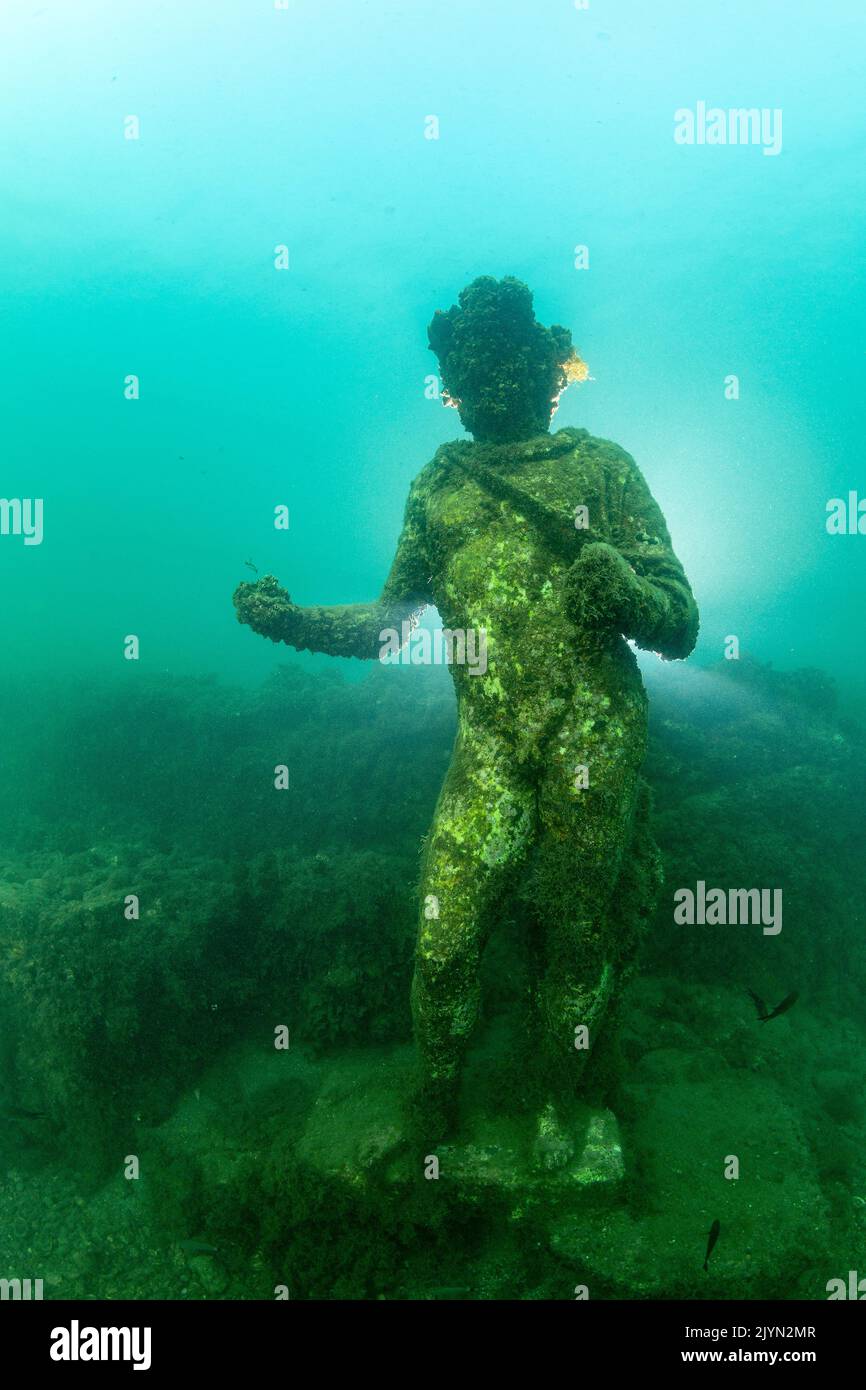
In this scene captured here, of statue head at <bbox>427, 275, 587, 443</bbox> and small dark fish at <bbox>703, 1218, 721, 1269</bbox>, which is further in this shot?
statue head at <bbox>427, 275, 587, 443</bbox>

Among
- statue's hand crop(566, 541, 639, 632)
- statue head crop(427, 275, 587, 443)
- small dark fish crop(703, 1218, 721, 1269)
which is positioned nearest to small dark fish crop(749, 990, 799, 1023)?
small dark fish crop(703, 1218, 721, 1269)

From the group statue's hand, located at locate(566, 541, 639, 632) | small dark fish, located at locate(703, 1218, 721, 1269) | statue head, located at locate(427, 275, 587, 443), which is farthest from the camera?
statue head, located at locate(427, 275, 587, 443)

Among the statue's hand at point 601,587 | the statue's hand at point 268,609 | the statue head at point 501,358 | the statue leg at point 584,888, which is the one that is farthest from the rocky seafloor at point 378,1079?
the statue head at point 501,358

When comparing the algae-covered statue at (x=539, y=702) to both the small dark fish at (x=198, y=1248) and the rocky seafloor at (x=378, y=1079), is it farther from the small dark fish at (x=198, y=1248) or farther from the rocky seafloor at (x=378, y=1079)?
the small dark fish at (x=198, y=1248)

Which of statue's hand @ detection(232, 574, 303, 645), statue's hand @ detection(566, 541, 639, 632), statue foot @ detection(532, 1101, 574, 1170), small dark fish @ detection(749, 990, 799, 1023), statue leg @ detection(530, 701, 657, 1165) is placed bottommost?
statue foot @ detection(532, 1101, 574, 1170)

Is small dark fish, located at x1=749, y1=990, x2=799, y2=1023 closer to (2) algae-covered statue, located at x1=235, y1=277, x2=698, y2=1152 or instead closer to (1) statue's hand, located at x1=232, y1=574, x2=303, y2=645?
(2) algae-covered statue, located at x1=235, y1=277, x2=698, y2=1152

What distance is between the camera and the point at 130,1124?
5.43 m

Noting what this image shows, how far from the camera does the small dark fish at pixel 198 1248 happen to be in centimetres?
438

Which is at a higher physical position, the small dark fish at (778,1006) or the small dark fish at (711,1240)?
the small dark fish at (778,1006)

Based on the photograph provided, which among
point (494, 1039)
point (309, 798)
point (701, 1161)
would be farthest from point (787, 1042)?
point (309, 798)

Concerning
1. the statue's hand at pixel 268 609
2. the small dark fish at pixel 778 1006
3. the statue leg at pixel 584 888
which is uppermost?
the statue's hand at pixel 268 609

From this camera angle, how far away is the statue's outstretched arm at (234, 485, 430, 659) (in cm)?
435

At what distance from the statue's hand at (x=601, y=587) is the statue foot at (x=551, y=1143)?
3.14 meters
